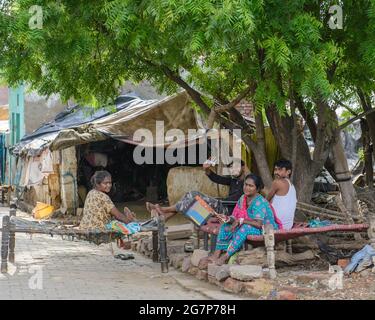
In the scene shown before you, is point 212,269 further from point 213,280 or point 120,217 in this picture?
point 120,217

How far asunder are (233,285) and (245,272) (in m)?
0.21

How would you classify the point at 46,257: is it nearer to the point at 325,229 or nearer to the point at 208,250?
the point at 208,250

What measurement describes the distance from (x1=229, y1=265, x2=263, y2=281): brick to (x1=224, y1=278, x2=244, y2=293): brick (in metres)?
0.05

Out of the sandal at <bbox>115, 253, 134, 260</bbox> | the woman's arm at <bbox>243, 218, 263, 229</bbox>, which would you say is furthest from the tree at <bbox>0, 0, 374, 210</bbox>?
the sandal at <bbox>115, 253, 134, 260</bbox>

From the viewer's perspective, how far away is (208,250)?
358 inches

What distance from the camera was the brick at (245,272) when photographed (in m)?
7.18

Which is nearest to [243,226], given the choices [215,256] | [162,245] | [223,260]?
[223,260]

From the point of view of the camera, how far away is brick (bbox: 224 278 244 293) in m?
7.16

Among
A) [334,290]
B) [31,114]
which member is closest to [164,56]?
[334,290]

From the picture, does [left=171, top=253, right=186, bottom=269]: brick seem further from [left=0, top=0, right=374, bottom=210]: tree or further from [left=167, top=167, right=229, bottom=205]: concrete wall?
[left=167, top=167, right=229, bottom=205]: concrete wall

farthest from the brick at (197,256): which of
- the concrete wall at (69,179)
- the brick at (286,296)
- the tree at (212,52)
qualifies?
the concrete wall at (69,179)

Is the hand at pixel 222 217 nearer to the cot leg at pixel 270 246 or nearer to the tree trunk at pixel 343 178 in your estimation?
the cot leg at pixel 270 246

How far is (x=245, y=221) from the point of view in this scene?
781 centimetres
